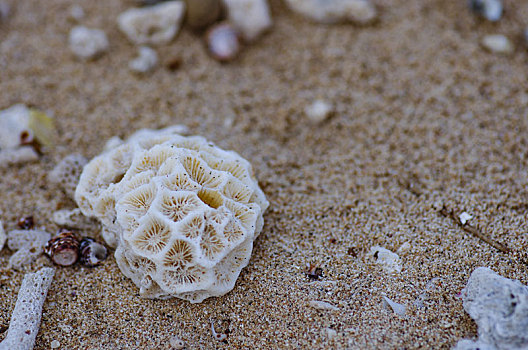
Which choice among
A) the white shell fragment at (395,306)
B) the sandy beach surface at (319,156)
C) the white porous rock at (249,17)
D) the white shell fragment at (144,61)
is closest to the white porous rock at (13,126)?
the sandy beach surface at (319,156)

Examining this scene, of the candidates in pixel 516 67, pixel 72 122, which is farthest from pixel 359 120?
pixel 72 122

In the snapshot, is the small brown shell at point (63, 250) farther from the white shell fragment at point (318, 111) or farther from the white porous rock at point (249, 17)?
the white porous rock at point (249, 17)

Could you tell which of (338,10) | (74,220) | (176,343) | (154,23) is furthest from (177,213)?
(338,10)

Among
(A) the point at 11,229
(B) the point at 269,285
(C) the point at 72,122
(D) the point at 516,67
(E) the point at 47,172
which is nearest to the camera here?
(B) the point at 269,285

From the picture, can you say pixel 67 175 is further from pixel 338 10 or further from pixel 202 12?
pixel 338 10

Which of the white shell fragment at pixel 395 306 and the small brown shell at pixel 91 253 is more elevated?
the white shell fragment at pixel 395 306

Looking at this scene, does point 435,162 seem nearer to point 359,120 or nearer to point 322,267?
point 359,120
